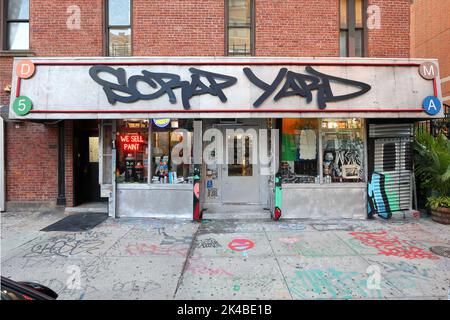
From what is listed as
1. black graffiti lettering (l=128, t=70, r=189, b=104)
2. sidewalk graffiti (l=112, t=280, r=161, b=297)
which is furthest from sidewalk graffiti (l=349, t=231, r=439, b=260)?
black graffiti lettering (l=128, t=70, r=189, b=104)

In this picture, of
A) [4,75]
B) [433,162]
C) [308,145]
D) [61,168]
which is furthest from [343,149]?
[4,75]

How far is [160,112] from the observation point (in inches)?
268

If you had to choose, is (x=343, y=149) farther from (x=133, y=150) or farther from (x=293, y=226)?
(x=133, y=150)

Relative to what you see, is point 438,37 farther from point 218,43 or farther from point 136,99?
point 136,99

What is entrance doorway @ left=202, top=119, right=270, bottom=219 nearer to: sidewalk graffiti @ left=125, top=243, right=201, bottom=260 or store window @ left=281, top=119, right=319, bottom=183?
store window @ left=281, top=119, right=319, bottom=183

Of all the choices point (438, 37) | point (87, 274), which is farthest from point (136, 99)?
point (438, 37)

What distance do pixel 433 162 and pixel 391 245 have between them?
329 cm

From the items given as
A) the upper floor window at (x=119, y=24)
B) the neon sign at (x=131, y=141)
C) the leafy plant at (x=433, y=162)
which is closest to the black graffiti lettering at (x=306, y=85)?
the leafy plant at (x=433, y=162)

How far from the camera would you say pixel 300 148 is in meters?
7.91

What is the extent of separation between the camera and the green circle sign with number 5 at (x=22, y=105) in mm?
6699

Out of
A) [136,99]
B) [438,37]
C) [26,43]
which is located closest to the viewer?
[136,99]

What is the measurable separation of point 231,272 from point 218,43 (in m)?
6.19

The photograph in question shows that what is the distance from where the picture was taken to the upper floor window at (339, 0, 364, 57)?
820 centimetres

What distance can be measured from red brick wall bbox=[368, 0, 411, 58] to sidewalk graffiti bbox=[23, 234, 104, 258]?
8.81 metres
